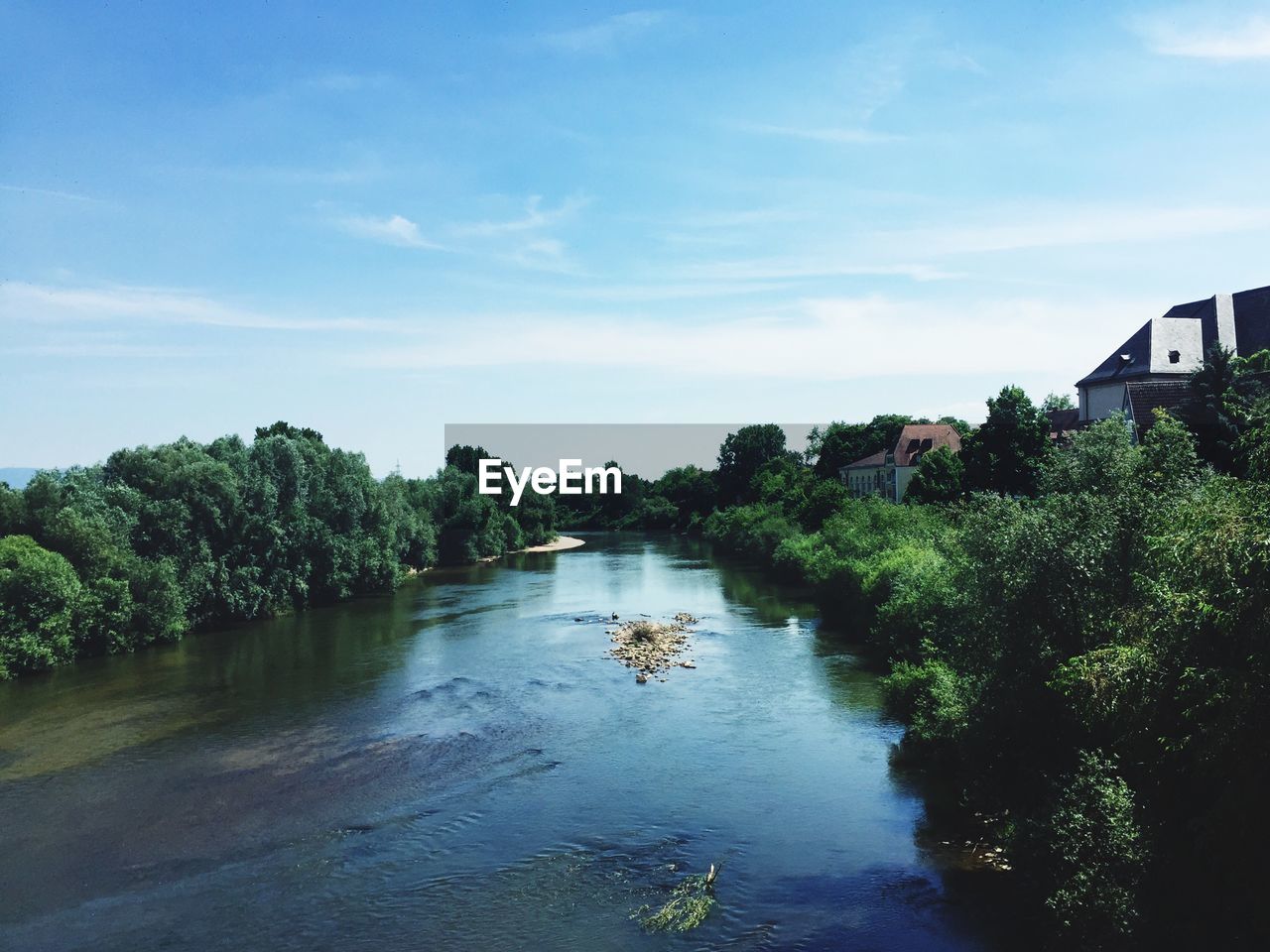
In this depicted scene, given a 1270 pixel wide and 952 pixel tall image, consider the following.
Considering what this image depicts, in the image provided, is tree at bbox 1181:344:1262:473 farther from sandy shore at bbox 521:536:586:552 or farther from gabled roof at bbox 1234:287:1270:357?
sandy shore at bbox 521:536:586:552

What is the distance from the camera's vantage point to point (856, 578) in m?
43.3

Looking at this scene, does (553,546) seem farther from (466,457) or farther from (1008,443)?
(1008,443)

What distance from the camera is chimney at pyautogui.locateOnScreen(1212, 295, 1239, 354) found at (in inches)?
2261

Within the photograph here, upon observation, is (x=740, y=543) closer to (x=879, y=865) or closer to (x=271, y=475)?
(x=271, y=475)

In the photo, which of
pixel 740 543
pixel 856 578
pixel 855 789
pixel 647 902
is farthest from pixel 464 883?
pixel 740 543

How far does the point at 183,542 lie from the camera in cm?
4762

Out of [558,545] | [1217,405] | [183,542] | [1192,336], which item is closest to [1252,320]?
[1192,336]

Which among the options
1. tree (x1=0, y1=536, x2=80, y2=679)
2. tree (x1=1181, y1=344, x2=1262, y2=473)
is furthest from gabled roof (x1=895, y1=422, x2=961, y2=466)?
tree (x1=0, y1=536, x2=80, y2=679)

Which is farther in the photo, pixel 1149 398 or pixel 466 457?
pixel 466 457

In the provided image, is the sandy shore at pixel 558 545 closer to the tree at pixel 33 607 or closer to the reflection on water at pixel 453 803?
the reflection on water at pixel 453 803

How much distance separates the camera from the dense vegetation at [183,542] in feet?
127

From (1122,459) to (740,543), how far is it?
72931 millimetres

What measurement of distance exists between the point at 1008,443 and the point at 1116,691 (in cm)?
4385

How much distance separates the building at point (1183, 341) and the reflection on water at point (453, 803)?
29.5 m
